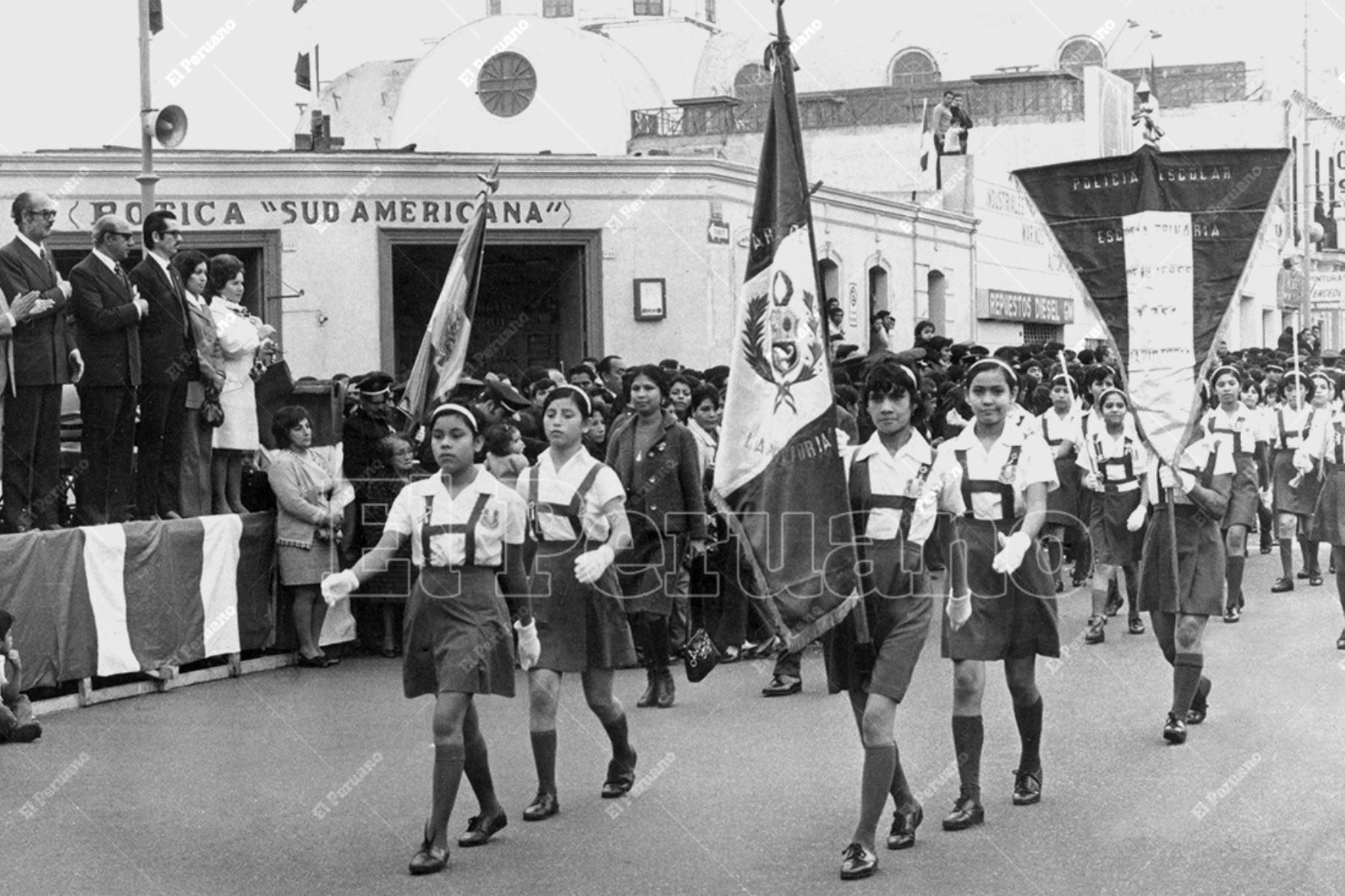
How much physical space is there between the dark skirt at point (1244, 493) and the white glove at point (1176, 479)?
19.1 ft

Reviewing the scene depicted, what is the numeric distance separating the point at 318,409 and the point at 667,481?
356 cm

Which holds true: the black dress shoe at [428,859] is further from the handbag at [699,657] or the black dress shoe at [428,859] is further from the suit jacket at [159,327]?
the suit jacket at [159,327]

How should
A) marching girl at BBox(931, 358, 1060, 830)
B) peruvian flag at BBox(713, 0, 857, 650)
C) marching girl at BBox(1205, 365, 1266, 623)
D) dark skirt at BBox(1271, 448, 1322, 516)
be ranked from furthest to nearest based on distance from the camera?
dark skirt at BBox(1271, 448, 1322, 516) → marching girl at BBox(1205, 365, 1266, 623) → marching girl at BBox(931, 358, 1060, 830) → peruvian flag at BBox(713, 0, 857, 650)

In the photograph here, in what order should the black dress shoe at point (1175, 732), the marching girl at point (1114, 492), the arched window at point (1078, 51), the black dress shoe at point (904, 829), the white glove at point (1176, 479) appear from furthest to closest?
the arched window at point (1078, 51), the marching girl at point (1114, 492), the white glove at point (1176, 479), the black dress shoe at point (1175, 732), the black dress shoe at point (904, 829)

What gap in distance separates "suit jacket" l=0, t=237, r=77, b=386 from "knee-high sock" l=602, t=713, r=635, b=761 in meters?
4.56

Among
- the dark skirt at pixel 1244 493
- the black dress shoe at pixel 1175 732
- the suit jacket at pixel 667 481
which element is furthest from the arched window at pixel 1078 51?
the black dress shoe at pixel 1175 732

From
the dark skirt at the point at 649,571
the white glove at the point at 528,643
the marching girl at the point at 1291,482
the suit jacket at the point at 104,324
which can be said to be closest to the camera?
the white glove at the point at 528,643

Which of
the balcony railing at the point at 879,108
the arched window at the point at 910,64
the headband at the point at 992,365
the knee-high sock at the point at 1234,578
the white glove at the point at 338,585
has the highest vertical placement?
the arched window at the point at 910,64

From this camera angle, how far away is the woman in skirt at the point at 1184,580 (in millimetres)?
10062

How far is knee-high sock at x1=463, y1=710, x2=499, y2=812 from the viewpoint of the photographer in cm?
797

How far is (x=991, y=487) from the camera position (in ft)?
27.8

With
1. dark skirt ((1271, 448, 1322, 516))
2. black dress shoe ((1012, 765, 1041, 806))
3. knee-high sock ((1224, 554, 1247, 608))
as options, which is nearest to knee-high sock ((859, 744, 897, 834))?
black dress shoe ((1012, 765, 1041, 806))

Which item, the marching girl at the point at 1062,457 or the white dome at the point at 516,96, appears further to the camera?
the white dome at the point at 516,96

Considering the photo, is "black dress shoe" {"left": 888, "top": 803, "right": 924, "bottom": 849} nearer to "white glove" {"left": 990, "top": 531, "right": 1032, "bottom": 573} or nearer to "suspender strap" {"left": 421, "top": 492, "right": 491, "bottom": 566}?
"white glove" {"left": 990, "top": 531, "right": 1032, "bottom": 573}
